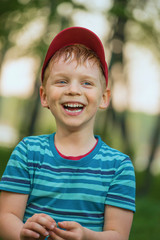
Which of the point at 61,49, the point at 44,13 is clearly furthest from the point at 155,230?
the point at 44,13

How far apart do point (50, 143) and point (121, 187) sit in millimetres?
525

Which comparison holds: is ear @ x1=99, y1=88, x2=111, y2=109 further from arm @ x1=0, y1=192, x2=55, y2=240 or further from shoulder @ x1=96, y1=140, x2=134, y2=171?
arm @ x1=0, y1=192, x2=55, y2=240

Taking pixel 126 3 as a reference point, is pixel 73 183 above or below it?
below

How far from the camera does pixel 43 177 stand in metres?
1.82

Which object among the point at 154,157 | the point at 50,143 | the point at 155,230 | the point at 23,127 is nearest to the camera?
the point at 50,143

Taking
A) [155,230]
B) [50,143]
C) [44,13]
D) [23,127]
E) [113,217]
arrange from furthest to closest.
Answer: [23,127] → [44,13] → [155,230] → [50,143] → [113,217]

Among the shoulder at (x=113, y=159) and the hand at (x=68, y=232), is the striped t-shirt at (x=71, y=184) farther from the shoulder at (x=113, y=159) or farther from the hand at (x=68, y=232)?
the hand at (x=68, y=232)

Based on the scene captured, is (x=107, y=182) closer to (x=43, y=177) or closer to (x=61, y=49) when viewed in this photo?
(x=43, y=177)

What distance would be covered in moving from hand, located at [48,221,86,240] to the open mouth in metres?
0.68

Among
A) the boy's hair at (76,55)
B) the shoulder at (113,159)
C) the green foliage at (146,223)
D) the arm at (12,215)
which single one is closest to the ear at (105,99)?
the boy's hair at (76,55)

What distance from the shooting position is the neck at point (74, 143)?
1.95 meters

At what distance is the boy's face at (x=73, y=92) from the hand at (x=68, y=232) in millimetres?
607

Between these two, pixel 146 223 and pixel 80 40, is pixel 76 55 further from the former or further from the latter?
pixel 146 223

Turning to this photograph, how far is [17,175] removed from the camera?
1851 mm
